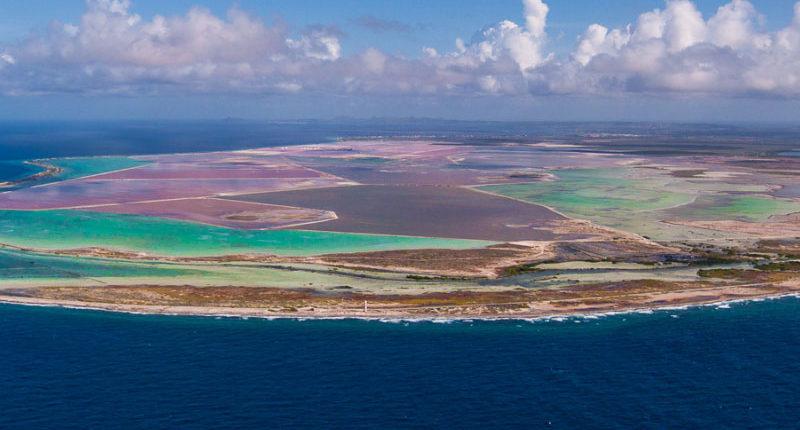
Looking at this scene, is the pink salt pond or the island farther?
the pink salt pond

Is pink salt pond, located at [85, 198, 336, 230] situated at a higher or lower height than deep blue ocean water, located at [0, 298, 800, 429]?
higher

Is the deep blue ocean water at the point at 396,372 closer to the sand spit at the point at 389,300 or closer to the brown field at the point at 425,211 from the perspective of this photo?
the sand spit at the point at 389,300

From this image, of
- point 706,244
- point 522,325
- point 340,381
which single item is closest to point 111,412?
point 340,381

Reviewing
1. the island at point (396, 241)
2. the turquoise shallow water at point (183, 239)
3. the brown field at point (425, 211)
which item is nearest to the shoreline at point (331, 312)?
the island at point (396, 241)

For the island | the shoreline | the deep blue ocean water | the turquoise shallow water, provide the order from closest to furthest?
1. the deep blue ocean water
2. the shoreline
3. the island
4. the turquoise shallow water

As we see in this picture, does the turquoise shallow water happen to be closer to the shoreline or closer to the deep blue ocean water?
the shoreline

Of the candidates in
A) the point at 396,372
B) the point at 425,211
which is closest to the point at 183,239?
the point at 425,211

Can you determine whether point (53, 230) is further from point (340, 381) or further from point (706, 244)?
point (706, 244)

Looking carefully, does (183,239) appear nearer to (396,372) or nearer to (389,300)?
(389,300)

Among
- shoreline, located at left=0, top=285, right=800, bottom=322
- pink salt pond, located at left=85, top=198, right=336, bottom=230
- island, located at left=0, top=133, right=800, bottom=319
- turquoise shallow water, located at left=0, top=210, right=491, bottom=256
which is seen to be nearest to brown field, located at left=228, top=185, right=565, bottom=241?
island, located at left=0, top=133, right=800, bottom=319
